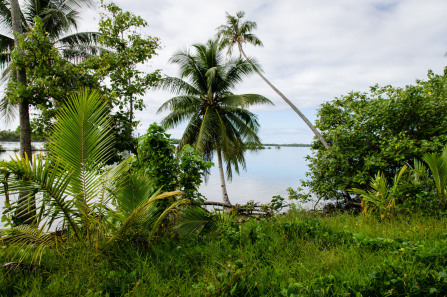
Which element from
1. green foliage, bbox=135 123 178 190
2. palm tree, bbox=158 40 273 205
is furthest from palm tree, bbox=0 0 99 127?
green foliage, bbox=135 123 178 190

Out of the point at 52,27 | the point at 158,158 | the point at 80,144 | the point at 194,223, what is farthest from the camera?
the point at 52,27

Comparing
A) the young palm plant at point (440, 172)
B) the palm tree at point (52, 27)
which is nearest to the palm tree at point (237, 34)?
the palm tree at point (52, 27)

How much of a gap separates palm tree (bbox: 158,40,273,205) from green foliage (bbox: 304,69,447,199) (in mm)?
6383

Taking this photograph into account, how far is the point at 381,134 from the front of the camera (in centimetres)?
753

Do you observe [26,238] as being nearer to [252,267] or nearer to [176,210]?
[176,210]

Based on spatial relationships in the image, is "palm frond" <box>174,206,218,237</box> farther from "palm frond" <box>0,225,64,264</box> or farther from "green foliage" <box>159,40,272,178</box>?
"green foliage" <box>159,40,272,178</box>

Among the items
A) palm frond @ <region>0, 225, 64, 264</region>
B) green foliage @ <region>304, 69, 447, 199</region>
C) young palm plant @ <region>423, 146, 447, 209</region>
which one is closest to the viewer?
palm frond @ <region>0, 225, 64, 264</region>

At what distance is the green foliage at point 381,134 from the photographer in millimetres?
6973

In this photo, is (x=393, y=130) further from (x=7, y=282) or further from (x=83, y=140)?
(x=7, y=282)

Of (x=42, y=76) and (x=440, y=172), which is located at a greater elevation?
(x=42, y=76)

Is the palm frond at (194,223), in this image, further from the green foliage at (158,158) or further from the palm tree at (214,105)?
the palm tree at (214,105)

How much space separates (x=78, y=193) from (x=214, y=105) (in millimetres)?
11925

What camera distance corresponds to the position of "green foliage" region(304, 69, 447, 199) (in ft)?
22.9

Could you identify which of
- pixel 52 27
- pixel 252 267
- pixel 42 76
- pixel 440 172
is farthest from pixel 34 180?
pixel 52 27
